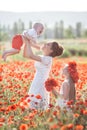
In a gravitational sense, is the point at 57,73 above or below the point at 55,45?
below

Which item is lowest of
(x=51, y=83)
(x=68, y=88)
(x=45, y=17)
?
(x=45, y=17)

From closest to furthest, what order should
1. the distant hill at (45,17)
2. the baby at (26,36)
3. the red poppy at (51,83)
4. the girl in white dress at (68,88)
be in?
the red poppy at (51,83), the girl in white dress at (68,88), the baby at (26,36), the distant hill at (45,17)

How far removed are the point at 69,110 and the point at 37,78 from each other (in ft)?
4.05

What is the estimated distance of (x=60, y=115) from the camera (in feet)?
16.3

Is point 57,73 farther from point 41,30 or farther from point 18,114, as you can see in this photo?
point 18,114

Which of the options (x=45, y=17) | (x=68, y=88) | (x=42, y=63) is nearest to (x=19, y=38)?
(x=42, y=63)

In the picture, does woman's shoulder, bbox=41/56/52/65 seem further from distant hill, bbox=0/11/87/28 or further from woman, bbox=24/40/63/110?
distant hill, bbox=0/11/87/28

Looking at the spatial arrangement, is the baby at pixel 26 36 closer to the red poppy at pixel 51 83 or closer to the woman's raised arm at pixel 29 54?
the woman's raised arm at pixel 29 54

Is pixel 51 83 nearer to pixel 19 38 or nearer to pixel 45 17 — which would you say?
pixel 19 38

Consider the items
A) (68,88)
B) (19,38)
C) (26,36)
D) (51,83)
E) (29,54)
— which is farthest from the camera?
(19,38)

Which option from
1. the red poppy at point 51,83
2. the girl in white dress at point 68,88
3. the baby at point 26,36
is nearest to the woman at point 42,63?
the baby at point 26,36

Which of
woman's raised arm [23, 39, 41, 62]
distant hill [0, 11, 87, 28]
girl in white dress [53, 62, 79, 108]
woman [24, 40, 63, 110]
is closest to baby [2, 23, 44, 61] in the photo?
woman [24, 40, 63, 110]

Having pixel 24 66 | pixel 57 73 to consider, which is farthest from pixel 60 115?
pixel 24 66

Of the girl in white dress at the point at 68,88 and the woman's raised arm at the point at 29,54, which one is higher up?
the woman's raised arm at the point at 29,54
